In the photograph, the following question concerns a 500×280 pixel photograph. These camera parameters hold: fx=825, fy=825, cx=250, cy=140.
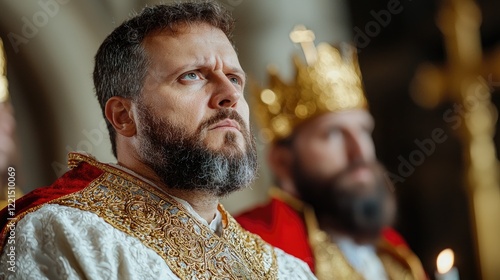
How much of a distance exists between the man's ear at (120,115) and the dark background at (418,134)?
260 centimetres

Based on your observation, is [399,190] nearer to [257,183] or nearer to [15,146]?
[257,183]

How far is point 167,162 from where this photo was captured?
219 centimetres

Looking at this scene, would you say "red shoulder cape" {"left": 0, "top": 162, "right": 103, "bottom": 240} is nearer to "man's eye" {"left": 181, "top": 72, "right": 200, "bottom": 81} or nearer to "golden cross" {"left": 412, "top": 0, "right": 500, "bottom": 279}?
"man's eye" {"left": 181, "top": 72, "right": 200, "bottom": 81}

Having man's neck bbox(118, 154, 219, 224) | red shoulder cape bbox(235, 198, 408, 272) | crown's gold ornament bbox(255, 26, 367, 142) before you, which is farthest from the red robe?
man's neck bbox(118, 154, 219, 224)

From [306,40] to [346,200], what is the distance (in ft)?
2.70

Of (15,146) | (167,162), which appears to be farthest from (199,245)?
(15,146)

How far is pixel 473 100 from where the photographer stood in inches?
185

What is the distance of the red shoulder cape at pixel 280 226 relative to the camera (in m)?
3.57

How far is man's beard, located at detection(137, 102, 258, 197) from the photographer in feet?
7.08

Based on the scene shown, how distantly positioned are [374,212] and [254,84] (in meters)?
0.91

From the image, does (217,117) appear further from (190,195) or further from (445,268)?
(445,268)

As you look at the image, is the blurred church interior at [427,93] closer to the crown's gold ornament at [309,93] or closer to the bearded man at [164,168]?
the crown's gold ornament at [309,93]

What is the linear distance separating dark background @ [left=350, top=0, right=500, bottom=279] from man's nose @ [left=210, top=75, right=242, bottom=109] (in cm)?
256

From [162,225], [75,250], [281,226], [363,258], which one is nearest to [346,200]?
[363,258]
